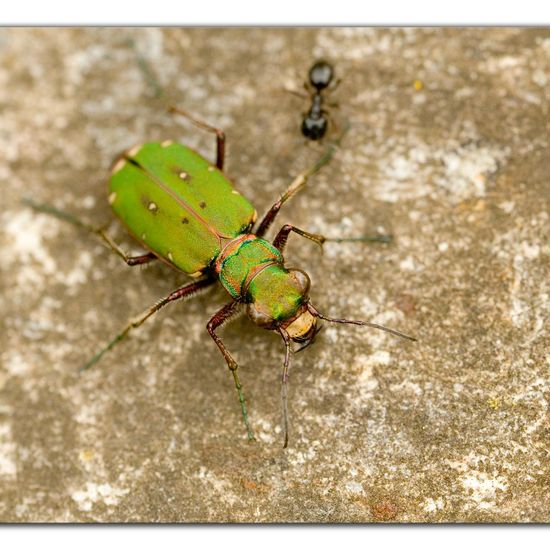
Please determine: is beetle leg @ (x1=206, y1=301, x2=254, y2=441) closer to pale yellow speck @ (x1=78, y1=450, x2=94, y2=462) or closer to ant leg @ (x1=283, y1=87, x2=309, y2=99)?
pale yellow speck @ (x1=78, y1=450, x2=94, y2=462)

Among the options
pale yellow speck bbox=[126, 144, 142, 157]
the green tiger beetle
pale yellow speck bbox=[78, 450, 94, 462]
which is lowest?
pale yellow speck bbox=[78, 450, 94, 462]

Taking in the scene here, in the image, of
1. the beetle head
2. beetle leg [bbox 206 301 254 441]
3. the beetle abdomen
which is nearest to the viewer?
the beetle head

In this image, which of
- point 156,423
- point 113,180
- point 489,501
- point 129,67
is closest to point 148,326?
point 156,423

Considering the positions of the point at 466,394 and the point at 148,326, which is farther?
the point at 148,326

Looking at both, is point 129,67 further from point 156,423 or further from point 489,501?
point 489,501

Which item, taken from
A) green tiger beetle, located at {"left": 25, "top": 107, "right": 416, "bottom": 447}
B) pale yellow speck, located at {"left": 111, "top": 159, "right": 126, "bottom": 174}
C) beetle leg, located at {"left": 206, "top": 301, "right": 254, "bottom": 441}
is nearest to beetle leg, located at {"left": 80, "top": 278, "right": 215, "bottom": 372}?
green tiger beetle, located at {"left": 25, "top": 107, "right": 416, "bottom": 447}

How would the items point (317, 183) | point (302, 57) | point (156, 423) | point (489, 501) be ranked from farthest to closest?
point (302, 57)
point (317, 183)
point (156, 423)
point (489, 501)

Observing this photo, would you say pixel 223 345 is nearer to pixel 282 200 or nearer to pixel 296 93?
pixel 282 200

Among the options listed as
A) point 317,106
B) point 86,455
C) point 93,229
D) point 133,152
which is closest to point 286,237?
point 317,106
